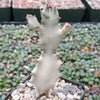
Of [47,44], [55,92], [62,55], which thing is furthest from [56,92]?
[62,55]

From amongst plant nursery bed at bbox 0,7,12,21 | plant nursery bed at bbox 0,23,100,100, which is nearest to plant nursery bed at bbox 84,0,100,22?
plant nursery bed at bbox 0,23,100,100

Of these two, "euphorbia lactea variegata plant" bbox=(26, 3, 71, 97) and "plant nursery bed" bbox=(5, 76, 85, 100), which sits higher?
"euphorbia lactea variegata plant" bbox=(26, 3, 71, 97)

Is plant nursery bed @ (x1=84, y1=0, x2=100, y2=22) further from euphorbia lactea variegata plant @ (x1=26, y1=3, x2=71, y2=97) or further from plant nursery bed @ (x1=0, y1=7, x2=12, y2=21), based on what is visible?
euphorbia lactea variegata plant @ (x1=26, y1=3, x2=71, y2=97)

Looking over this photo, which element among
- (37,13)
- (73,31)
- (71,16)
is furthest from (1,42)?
(71,16)

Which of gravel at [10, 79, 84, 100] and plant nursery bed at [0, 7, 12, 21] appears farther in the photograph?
plant nursery bed at [0, 7, 12, 21]

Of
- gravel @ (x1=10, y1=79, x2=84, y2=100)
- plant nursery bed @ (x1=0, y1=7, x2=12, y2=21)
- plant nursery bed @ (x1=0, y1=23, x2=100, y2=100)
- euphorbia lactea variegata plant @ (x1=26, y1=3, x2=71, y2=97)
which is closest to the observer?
euphorbia lactea variegata plant @ (x1=26, y1=3, x2=71, y2=97)

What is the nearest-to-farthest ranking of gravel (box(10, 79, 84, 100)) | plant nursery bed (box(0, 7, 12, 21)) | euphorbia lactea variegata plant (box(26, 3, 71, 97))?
euphorbia lactea variegata plant (box(26, 3, 71, 97)), gravel (box(10, 79, 84, 100)), plant nursery bed (box(0, 7, 12, 21))

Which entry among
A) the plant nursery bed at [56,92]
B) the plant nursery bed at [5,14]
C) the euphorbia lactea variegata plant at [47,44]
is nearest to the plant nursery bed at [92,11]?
the plant nursery bed at [5,14]

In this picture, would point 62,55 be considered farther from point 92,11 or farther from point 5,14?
point 5,14
